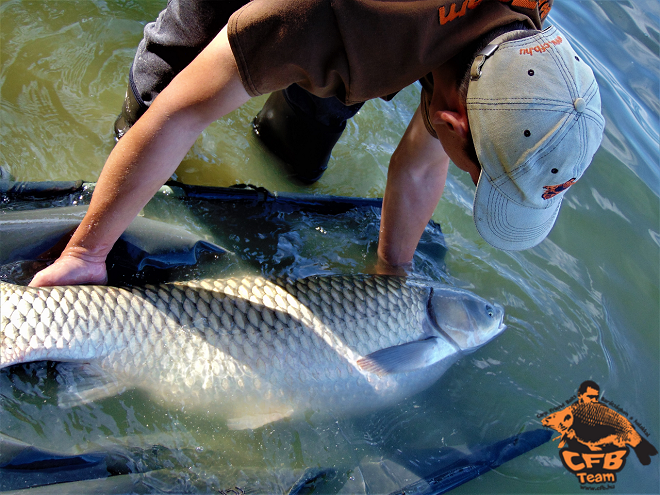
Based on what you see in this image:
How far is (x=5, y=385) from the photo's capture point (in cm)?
175

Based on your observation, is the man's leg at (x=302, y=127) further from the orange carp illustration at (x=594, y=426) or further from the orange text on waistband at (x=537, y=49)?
the orange carp illustration at (x=594, y=426)

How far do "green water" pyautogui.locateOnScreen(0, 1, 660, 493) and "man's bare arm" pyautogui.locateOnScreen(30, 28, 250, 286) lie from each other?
448mm

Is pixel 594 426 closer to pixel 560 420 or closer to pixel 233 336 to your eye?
pixel 560 420

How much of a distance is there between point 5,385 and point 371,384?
1.38 meters

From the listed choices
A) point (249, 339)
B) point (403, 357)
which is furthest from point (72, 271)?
point (403, 357)

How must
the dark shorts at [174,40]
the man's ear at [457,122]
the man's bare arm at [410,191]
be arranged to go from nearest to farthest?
the man's ear at [457,122] < the dark shorts at [174,40] < the man's bare arm at [410,191]

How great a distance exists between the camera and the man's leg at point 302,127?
2814 millimetres

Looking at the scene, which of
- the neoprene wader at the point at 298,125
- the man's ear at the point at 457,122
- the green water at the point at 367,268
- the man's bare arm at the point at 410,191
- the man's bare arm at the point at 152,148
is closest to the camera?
the man's bare arm at the point at 152,148

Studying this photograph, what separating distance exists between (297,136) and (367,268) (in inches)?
37.7

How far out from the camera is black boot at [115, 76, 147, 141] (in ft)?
8.38

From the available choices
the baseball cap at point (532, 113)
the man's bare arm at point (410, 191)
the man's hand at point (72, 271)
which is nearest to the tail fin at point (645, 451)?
the man's bare arm at point (410, 191)

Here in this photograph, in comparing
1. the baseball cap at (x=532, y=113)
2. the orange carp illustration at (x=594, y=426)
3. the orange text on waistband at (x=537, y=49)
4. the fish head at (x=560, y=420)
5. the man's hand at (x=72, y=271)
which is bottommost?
the man's hand at (x=72, y=271)

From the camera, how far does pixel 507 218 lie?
1.78 m

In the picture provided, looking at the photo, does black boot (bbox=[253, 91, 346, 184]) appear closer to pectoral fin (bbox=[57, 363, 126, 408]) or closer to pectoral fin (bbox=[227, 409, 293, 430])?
pectoral fin (bbox=[227, 409, 293, 430])
